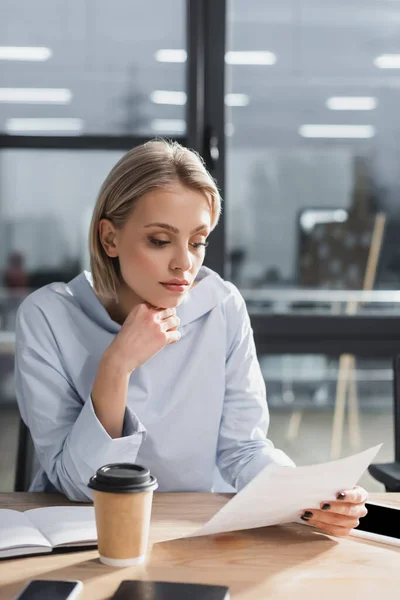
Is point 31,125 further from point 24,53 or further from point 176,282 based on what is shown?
point 176,282

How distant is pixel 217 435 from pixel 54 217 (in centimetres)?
149

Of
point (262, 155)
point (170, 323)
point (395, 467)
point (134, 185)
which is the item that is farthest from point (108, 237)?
point (262, 155)

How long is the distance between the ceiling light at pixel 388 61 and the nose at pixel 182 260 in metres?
1.87

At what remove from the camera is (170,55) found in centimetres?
288

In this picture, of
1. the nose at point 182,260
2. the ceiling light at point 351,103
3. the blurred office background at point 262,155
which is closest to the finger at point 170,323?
the nose at point 182,260

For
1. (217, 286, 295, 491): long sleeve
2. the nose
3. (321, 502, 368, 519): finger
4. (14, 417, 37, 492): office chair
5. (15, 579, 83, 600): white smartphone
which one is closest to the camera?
(15, 579, 83, 600): white smartphone

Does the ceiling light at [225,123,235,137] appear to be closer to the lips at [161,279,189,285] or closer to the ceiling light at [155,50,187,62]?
the ceiling light at [155,50,187,62]

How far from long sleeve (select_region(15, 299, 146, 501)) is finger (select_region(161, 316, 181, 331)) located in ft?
0.60

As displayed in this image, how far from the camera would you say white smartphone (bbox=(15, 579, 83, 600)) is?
89 centimetres

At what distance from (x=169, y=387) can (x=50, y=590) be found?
2.44 feet

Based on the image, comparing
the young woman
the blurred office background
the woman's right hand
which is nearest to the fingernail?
the young woman

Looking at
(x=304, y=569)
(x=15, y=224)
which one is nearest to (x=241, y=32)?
(x=15, y=224)

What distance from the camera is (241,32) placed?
2.92 metres

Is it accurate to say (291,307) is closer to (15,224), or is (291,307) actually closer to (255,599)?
(15,224)
